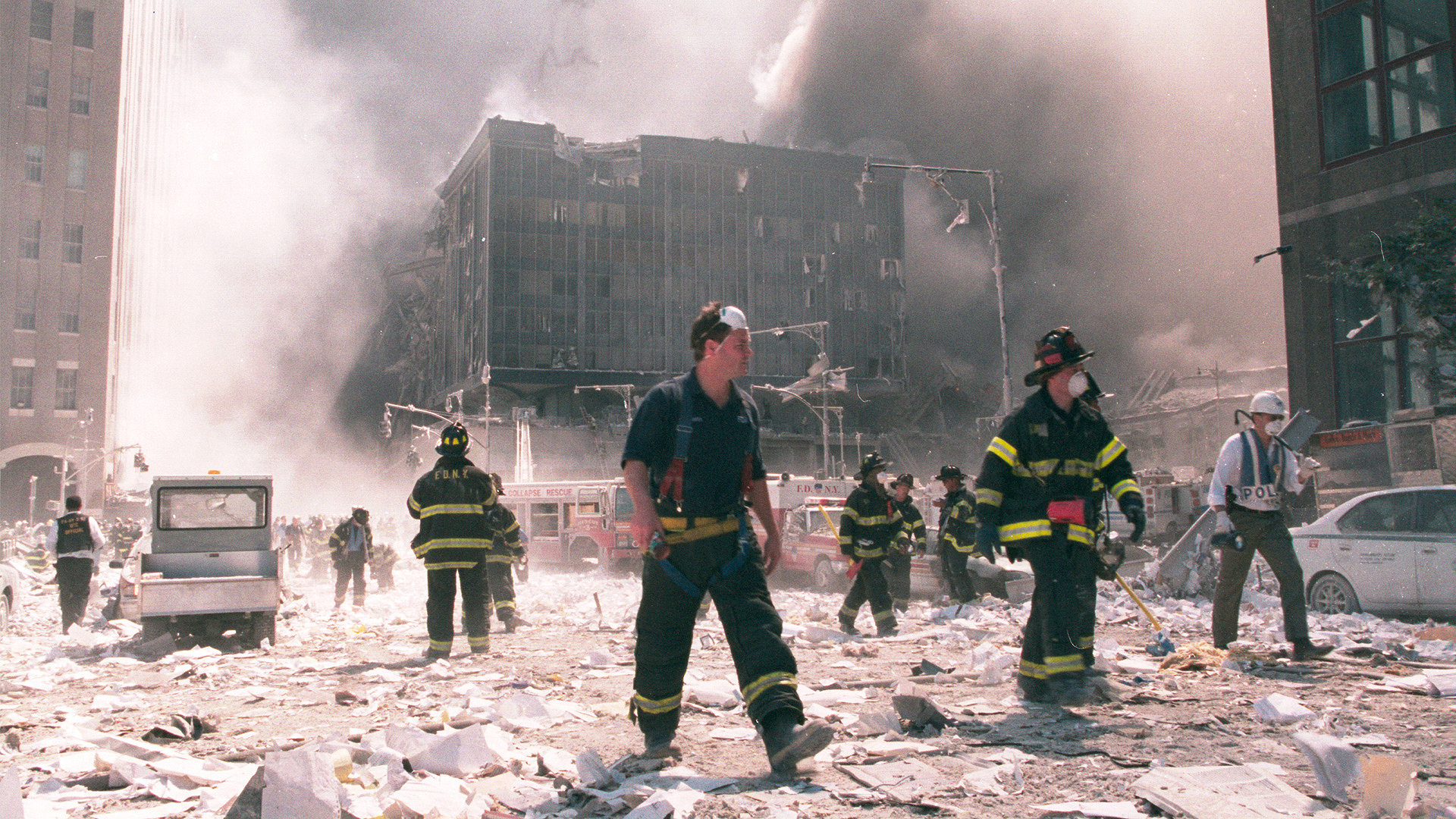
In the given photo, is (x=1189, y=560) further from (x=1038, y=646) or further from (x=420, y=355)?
(x=420, y=355)

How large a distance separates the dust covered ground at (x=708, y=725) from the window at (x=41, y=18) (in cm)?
7036

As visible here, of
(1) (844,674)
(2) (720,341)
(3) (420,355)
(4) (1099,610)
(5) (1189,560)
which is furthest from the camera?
(3) (420,355)

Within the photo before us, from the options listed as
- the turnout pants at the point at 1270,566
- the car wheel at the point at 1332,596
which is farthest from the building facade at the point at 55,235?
the turnout pants at the point at 1270,566

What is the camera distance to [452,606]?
8539 millimetres

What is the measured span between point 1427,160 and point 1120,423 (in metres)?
46.4

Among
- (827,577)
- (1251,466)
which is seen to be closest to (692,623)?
(1251,466)

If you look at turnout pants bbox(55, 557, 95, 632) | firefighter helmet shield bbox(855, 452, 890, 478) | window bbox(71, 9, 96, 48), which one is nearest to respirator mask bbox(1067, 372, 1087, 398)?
firefighter helmet shield bbox(855, 452, 890, 478)

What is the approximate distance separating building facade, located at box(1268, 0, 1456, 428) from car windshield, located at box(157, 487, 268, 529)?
21631mm

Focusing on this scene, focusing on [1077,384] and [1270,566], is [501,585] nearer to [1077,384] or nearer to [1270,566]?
[1077,384]

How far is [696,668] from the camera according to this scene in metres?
7.09

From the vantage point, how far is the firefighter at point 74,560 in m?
12.4

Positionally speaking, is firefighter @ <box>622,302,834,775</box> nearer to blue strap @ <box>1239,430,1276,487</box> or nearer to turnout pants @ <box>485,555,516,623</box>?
blue strap @ <box>1239,430,1276,487</box>

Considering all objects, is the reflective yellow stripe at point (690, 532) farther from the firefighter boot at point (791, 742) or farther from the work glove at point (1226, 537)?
the work glove at point (1226, 537)

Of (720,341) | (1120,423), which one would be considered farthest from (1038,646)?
(1120,423)
